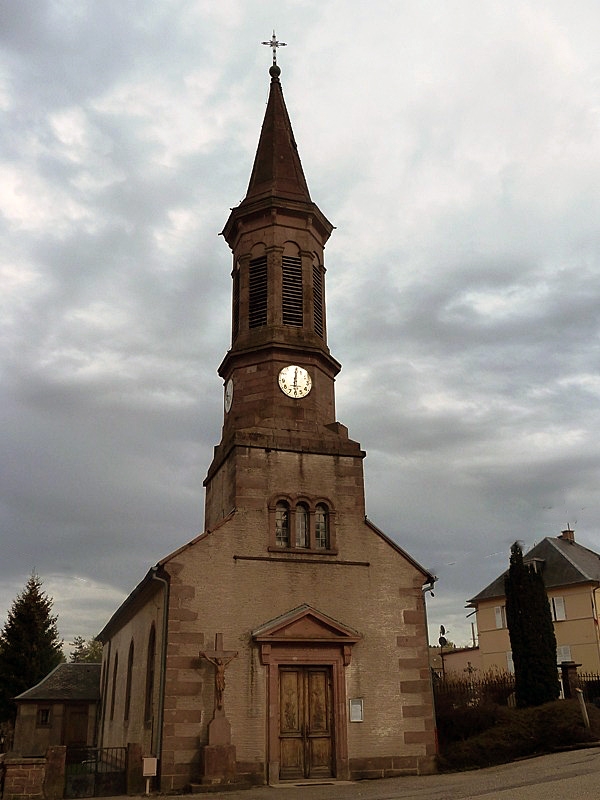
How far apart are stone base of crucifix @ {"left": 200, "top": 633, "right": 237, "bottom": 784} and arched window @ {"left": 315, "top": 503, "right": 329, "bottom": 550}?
12.3 feet

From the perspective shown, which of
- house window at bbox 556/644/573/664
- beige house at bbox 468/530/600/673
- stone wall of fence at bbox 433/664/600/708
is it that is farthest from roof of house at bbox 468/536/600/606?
stone wall of fence at bbox 433/664/600/708

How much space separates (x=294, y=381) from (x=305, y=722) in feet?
30.5

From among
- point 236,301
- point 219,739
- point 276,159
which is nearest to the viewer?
point 219,739

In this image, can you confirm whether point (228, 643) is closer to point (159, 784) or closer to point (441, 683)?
point (159, 784)

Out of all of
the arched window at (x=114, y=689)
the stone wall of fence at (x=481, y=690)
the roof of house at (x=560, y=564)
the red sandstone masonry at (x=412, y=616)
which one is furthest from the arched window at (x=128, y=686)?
the roof of house at (x=560, y=564)

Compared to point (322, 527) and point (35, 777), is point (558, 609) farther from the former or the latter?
point (35, 777)

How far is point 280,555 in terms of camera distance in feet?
64.8

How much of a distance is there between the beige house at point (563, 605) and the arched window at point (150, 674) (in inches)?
978

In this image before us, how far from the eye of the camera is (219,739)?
1738 cm

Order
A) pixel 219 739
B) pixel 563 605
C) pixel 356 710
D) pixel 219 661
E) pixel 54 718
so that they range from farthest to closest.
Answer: pixel 563 605, pixel 54 718, pixel 356 710, pixel 219 661, pixel 219 739

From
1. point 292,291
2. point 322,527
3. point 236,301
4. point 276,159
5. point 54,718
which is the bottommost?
point 54,718

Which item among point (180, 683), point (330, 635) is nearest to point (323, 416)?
point (330, 635)

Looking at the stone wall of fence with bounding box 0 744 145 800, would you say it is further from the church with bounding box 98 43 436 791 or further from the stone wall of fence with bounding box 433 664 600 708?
the stone wall of fence with bounding box 433 664 600 708

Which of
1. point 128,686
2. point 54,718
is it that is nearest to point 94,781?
point 128,686
